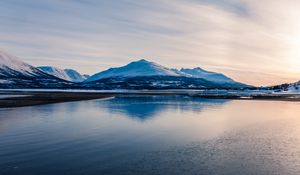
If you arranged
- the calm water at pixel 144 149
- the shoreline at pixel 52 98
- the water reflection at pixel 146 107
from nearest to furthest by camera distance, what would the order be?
1. the calm water at pixel 144 149
2. the water reflection at pixel 146 107
3. the shoreline at pixel 52 98

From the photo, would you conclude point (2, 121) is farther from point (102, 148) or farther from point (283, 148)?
point (283, 148)

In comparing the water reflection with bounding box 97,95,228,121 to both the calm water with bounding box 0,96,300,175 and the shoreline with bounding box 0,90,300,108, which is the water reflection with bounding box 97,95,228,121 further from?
the shoreline with bounding box 0,90,300,108

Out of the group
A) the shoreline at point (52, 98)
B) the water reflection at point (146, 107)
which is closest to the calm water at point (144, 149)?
the water reflection at point (146, 107)

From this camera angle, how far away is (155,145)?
1039 inches

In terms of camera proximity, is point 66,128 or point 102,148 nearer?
point 102,148

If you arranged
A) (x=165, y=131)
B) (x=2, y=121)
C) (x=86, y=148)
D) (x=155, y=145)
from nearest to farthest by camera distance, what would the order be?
(x=86, y=148) → (x=155, y=145) → (x=165, y=131) → (x=2, y=121)

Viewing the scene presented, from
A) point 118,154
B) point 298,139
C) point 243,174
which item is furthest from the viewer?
point 298,139

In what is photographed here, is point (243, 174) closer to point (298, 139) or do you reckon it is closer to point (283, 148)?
point (283, 148)

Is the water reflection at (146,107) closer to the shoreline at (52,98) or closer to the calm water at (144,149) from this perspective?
the calm water at (144,149)

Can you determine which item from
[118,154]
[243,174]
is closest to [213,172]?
[243,174]

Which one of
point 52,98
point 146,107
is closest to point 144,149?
point 146,107

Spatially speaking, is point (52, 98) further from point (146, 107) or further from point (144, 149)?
point (144, 149)

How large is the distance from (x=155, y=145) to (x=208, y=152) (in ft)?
15.1

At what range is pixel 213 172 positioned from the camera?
60.8ft
